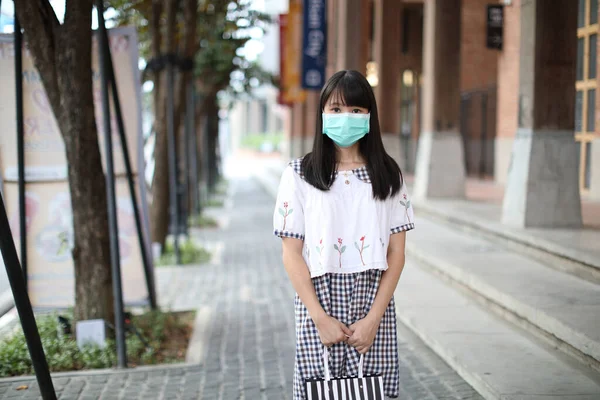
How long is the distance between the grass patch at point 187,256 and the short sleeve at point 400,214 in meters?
8.16

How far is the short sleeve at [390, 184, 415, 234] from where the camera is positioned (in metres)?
3.11

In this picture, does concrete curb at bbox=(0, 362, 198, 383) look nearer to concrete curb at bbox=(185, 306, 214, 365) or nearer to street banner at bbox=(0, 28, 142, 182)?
concrete curb at bbox=(185, 306, 214, 365)

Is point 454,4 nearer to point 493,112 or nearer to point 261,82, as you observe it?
point 493,112

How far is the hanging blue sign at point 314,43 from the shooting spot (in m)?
19.3

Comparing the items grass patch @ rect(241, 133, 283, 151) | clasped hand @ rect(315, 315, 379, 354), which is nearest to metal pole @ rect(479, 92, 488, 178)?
clasped hand @ rect(315, 315, 379, 354)

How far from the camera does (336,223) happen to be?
3.02 metres

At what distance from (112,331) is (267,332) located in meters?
1.42

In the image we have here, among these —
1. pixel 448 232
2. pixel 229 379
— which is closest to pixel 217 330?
pixel 229 379

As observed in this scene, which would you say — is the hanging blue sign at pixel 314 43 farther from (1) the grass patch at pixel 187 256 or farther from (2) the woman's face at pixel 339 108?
(2) the woman's face at pixel 339 108

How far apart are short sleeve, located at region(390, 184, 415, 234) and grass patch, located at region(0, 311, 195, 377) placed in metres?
3.31

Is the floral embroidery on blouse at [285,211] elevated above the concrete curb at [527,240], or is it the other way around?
the floral embroidery on blouse at [285,211]

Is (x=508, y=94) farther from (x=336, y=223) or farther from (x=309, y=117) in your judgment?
(x=336, y=223)

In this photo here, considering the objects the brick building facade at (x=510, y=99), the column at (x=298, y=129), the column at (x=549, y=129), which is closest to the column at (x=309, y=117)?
the column at (x=298, y=129)

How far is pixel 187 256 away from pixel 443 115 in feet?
15.4
